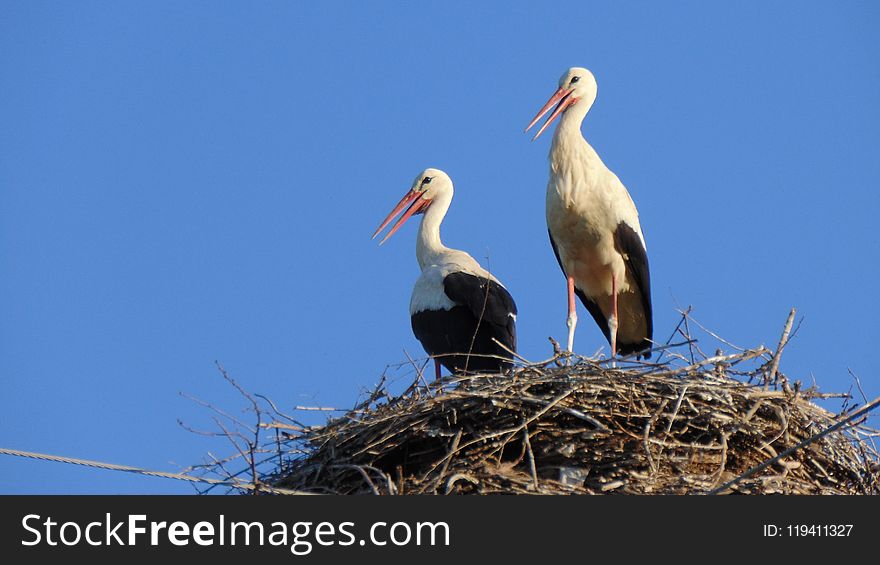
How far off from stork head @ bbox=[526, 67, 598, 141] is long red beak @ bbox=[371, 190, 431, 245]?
0.83 metres

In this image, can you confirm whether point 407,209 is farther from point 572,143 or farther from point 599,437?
point 599,437

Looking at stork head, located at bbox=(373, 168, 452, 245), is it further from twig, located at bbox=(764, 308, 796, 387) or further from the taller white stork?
twig, located at bbox=(764, 308, 796, 387)

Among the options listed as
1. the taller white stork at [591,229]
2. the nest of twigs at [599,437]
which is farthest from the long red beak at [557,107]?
the nest of twigs at [599,437]

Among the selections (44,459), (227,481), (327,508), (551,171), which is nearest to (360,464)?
(227,481)

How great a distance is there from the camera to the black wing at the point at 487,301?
7.84 meters

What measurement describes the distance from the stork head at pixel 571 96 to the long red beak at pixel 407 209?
826mm

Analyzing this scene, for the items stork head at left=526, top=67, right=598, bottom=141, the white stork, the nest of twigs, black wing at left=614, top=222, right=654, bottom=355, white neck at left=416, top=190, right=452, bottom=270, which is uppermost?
stork head at left=526, top=67, right=598, bottom=141

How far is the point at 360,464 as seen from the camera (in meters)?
6.22

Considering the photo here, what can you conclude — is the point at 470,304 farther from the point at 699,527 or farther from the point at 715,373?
the point at 699,527

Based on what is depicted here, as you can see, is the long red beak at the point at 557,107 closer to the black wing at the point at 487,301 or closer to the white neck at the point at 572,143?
the white neck at the point at 572,143

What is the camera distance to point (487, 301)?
26.0 feet

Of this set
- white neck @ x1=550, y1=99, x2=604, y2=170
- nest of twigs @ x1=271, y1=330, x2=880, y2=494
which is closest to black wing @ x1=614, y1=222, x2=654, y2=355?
white neck @ x1=550, y1=99, x2=604, y2=170

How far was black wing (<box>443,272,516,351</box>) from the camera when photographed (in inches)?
309

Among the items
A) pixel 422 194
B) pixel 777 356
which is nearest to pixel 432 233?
pixel 422 194
